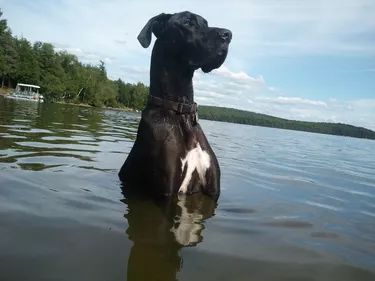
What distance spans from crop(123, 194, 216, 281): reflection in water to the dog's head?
1502 mm

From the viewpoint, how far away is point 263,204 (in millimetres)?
4805

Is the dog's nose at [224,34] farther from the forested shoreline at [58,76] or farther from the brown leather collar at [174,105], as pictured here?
the forested shoreline at [58,76]

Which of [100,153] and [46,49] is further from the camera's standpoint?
[46,49]

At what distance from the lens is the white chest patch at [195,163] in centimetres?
423

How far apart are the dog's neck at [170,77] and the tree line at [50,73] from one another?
79545 millimetres

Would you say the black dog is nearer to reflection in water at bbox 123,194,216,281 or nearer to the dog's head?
the dog's head

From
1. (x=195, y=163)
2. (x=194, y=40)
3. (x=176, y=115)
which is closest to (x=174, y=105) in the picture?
(x=176, y=115)

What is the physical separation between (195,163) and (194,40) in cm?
135

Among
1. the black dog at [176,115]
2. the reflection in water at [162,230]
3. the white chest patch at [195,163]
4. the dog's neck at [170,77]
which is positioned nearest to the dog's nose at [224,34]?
the black dog at [176,115]

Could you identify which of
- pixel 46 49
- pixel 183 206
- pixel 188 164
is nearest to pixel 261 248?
pixel 183 206

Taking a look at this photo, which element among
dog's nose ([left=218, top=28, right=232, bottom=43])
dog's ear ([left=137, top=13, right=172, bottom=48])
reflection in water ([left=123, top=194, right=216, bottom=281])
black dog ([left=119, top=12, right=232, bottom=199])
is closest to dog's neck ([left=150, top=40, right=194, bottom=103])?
black dog ([left=119, top=12, right=232, bottom=199])

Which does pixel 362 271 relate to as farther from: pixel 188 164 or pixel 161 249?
pixel 188 164

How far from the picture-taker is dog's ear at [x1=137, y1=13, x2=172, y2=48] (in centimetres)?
469

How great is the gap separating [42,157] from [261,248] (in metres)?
4.30
